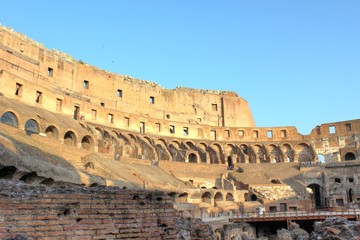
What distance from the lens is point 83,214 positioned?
29.1ft

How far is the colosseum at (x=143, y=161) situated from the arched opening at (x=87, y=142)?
10 cm

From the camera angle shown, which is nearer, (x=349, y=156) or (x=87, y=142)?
(x=87, y=142)

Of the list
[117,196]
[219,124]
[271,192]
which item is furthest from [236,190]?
[117,196]

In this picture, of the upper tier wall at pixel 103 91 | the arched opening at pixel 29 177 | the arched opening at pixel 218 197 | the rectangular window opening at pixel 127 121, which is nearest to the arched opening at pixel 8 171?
the arched opening at pixel 29 177

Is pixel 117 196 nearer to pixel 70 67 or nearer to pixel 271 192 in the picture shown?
pixel 271 192

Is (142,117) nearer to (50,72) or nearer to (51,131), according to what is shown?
(50,72)

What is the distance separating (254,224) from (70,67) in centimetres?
2972

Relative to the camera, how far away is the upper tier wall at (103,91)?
120 feet

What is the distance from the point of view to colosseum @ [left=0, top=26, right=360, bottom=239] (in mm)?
9312

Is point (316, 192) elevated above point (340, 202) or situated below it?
above

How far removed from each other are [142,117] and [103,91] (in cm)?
679

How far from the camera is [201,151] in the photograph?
47.8 m

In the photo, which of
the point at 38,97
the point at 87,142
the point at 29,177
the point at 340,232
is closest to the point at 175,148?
the point at 87,142

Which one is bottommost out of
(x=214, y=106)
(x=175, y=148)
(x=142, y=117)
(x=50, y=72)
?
(x=175, y=148)
